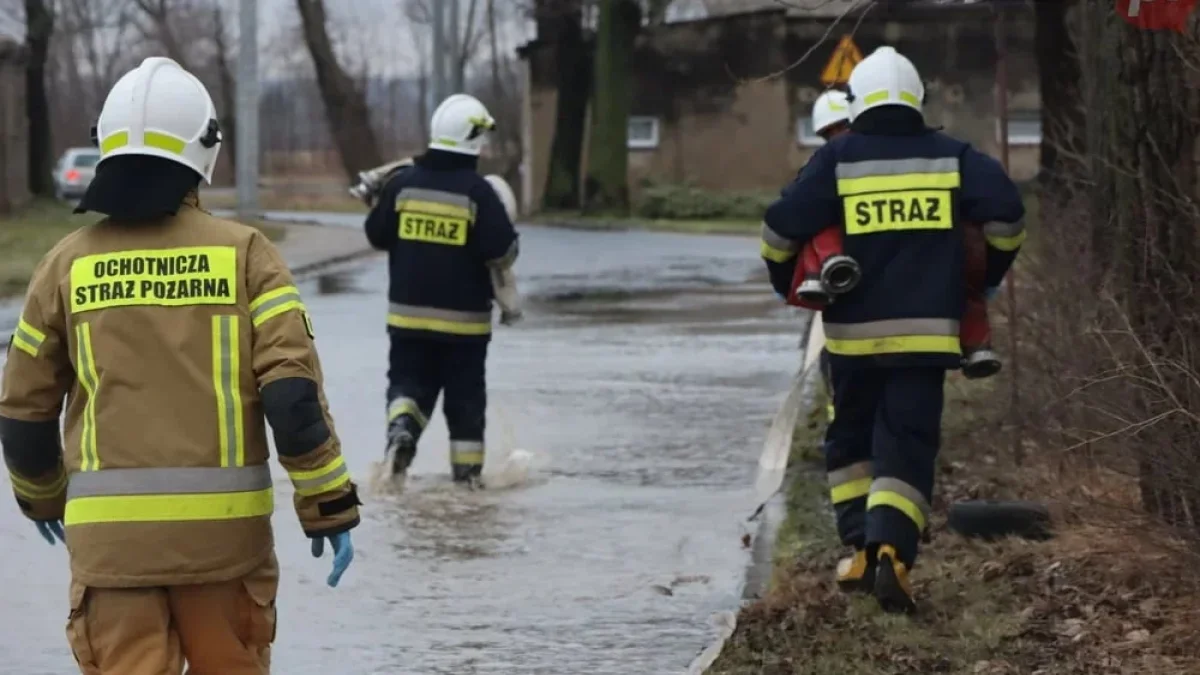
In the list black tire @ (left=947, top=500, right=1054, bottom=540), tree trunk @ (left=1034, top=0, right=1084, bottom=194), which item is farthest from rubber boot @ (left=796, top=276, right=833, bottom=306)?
tree trunk @ (left=1034, top=0, right=1084, bottom=194)

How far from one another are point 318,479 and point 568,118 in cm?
4091

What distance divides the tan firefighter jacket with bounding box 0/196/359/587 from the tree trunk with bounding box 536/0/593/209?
4033 centimetres

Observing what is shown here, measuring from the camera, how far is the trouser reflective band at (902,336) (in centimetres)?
648

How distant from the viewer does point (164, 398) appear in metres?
4.32

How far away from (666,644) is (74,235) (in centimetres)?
281

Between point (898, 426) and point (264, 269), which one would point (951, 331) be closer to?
point (898, 426)

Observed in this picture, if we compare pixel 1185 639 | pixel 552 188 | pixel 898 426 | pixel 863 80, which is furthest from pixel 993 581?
pixel 552 188

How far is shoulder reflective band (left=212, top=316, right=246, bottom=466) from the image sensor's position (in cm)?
433

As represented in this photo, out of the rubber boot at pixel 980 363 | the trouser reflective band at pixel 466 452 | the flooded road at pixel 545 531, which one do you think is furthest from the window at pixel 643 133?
the rubber boot at pixel 980 363

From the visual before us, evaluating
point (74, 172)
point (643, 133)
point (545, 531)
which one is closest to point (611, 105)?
point (643, 133)

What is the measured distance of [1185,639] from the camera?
5793 millimetres

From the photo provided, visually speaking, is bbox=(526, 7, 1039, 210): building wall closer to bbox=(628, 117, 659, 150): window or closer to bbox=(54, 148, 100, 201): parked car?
bbox=(628, 117, 659, 150): window

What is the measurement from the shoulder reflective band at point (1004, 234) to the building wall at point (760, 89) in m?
39.4

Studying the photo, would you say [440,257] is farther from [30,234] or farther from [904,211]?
[30,234]
